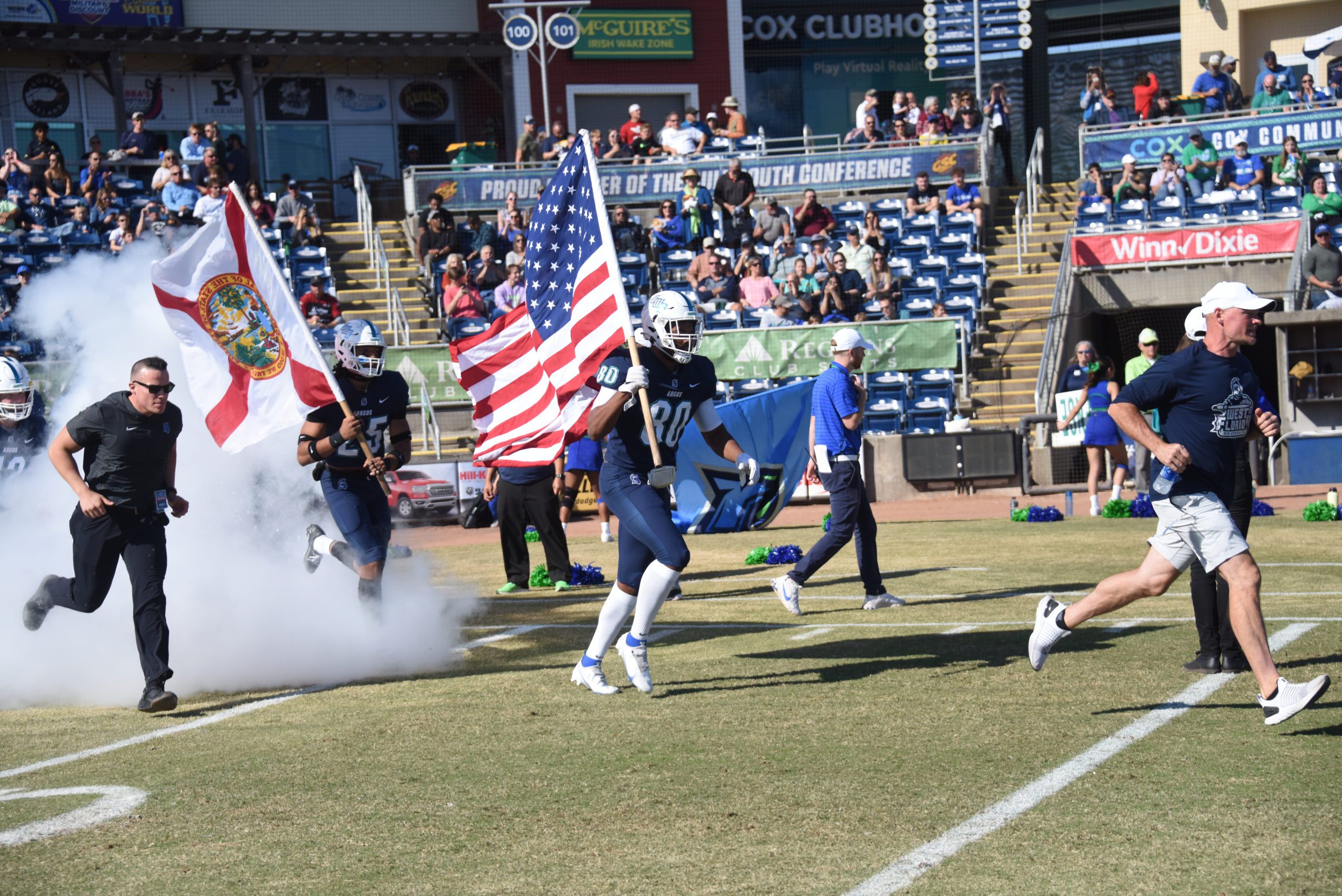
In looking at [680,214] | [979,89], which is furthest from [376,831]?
[979,89]

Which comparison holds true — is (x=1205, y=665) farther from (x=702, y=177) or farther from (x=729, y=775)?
(x=702, y=177)

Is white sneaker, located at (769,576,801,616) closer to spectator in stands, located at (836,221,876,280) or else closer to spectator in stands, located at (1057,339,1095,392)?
spectator in stands, located at (1057,339,1095,392)

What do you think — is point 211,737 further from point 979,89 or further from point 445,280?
point 979,89

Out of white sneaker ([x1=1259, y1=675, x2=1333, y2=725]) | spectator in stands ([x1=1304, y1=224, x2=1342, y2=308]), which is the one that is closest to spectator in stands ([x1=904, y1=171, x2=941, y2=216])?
spectator in stands ([x1=1304, y1=224, x2=1342, y2=308])

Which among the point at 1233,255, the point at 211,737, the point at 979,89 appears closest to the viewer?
the point at 211,737

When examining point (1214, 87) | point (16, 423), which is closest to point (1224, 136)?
point (1214, 87)

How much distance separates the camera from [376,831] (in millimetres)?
5598

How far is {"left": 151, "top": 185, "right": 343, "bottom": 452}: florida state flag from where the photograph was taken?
9734mm

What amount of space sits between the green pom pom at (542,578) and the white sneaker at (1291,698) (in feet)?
27.1

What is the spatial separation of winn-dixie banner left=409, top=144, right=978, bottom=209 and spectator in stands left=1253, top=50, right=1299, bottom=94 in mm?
6654

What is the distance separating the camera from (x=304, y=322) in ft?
32.0

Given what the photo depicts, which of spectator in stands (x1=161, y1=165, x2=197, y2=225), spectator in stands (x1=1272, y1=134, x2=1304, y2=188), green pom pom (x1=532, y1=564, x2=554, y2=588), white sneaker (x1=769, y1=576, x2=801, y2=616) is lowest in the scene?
green pom pom (x1=532, y1=564, x2=554, y2=588)

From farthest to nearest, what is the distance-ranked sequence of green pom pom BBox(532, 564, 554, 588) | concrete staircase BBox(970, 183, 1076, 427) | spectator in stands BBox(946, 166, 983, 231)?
spectator in stands BBox(946, 166, 983, 231), concrete staircase BBox(970, 183, 1076, 427), green pom pom BBox(532, 564, 554, 588)

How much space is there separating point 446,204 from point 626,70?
9052mm
